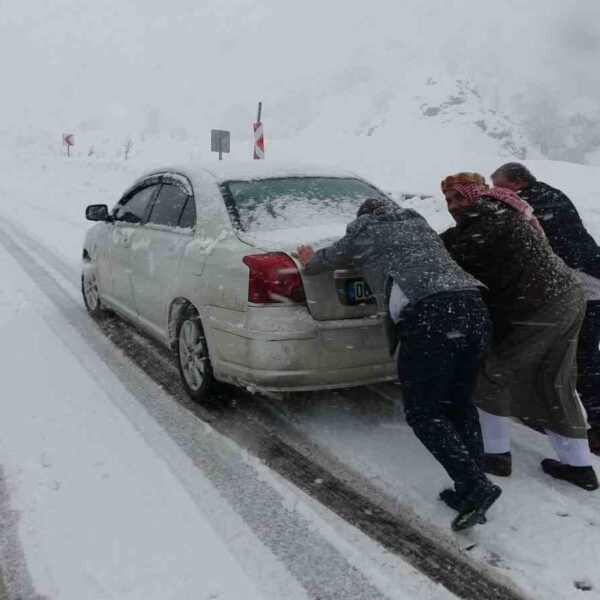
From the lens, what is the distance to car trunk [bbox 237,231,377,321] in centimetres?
359

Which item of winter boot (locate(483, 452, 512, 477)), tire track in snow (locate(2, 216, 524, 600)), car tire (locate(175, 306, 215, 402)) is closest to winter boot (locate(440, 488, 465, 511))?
tire track in snow (locate(2, 216, 524, 600))

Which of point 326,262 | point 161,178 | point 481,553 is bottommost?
point 481,553

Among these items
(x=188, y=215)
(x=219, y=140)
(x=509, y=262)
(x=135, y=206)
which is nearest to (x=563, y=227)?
(x=509, y=262)

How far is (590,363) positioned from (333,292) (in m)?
1.57

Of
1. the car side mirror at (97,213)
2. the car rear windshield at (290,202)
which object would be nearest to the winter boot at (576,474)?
the car rear windshield at (290,202)

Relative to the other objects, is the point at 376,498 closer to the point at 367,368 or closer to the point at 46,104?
the point at 367,368

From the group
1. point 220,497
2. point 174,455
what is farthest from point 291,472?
point 174,455

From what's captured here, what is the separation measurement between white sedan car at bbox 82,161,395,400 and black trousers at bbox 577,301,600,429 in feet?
3.63

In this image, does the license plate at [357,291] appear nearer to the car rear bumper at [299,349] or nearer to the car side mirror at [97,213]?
the car rear bumper at [299,349]

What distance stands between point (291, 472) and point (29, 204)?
16396 mm

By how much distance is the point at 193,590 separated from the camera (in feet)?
8.13

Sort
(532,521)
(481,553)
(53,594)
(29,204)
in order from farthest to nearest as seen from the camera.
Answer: (29,204), (532,521), (481,553), (53,594)

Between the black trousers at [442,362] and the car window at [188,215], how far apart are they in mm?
1907

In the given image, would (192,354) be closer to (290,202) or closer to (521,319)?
(290,202)
